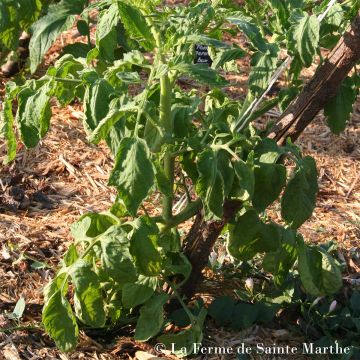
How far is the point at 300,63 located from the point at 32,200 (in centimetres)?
168

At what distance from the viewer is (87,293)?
7.14 ft

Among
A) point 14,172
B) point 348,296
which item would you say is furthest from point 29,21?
point 348,296

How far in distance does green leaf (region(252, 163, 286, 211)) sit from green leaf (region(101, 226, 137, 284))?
0.39 m

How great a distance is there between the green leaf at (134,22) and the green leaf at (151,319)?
810 millimetres

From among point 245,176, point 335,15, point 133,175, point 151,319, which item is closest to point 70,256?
point 151,319

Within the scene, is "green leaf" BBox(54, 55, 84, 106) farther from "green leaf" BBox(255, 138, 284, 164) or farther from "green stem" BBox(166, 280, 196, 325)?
"green stem" BBox(166, 280, 196, 325)

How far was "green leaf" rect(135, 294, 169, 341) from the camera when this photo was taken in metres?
2.35

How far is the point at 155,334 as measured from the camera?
2.44 m

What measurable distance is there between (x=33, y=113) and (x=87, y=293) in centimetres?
54

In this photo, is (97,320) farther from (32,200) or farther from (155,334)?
(32,200)

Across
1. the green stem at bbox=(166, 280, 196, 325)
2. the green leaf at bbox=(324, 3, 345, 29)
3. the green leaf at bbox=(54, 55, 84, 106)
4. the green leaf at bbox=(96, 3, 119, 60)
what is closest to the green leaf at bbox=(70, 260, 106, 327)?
the green stem at bbox=(166, 280, 196, 325)

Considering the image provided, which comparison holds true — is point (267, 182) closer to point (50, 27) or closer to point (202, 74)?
point (202, 74)

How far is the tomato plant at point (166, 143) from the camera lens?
202 centimetres
